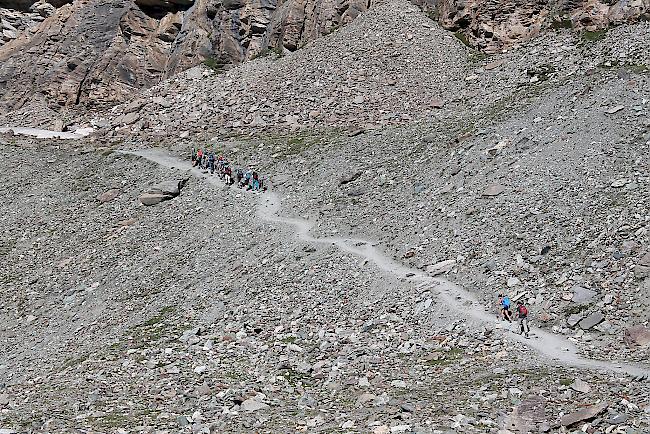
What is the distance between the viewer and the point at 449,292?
1028 inches

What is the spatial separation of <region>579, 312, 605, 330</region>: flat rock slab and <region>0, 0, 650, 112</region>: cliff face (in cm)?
4562

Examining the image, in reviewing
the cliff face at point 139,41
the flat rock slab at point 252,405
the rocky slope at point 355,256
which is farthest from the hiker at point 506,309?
the cliff face at point 139,41

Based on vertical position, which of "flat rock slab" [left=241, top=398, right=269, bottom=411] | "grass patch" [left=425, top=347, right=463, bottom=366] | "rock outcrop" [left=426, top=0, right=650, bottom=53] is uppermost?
"rock outcrop" [left=426, top=0, right=650, bottom=53]

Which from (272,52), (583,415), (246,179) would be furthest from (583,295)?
(272,52)

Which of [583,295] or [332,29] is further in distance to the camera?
[332,29]

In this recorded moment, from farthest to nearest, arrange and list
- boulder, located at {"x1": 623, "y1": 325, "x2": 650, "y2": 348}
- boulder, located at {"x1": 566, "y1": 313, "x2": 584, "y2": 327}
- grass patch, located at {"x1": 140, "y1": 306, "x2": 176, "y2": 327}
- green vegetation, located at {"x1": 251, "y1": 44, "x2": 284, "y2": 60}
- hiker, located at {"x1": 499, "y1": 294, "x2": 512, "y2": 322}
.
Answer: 1. green vegetation, located at {"x1": 251, "y1": 44, "x2": 284, "y2": 60}
2. grass patch, located at {"x1": 140, "y1": 306, "x2": 176, "y2": 327}
3. hiker, located at {"x1": 499, "y1": 294, "x2": 512, "y2": 322}
4. boulder, located at {"x1": 566, "y1": 313, "x2": 584, "y2": 327}
5. boulder, located at {"x1": 623, "y1": 325, "x2": 650, "y2": 348}

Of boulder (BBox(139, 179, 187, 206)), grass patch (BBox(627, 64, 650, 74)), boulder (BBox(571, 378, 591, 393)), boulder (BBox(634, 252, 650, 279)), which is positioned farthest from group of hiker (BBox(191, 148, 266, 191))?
boulder (BBox(571, 378, 591, 393))

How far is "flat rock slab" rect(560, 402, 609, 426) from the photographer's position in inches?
618

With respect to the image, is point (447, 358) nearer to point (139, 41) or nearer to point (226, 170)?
point (226, 170)

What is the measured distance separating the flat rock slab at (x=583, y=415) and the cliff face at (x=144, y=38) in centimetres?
5175

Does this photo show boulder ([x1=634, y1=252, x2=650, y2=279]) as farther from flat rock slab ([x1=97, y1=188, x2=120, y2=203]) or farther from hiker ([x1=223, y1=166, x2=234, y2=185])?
flat rock slab ([x1=97, y1=188, x2=120, y2=203])

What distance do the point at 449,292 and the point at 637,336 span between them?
7328mm

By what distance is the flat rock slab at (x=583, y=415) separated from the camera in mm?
15686

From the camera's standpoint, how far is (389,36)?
209ft
